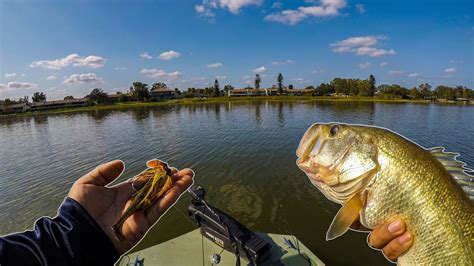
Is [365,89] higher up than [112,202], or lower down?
higher up

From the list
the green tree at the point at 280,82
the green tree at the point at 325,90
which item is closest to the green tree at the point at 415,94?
the green tree at the point at 325,90

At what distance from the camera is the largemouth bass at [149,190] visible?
297 cm

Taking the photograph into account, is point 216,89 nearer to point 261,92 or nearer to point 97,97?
point 261,92

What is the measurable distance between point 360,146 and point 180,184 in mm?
2250

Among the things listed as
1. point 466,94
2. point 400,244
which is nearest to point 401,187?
point 400,244

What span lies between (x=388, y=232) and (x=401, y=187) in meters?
0.49

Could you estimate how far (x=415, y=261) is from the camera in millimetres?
2598

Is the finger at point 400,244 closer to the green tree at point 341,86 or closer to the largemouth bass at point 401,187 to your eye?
the largemouth bass at point 401,187

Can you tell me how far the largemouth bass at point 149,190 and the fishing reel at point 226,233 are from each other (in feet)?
7.69

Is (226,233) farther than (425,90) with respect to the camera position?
No

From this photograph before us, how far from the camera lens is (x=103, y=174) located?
3.08m

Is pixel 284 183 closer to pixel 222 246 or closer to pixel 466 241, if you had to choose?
pixel 222 246

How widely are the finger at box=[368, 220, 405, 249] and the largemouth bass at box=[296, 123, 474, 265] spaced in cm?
6

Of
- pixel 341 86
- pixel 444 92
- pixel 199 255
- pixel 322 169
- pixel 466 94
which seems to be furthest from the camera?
pixel 341 86
